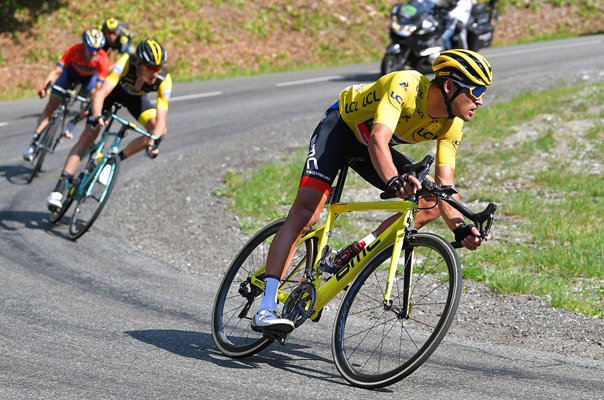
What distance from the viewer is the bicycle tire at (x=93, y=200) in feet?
33.4

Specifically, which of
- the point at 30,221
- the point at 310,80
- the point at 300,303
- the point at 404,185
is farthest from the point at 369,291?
the point at 310,80

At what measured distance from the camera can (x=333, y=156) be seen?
597cm

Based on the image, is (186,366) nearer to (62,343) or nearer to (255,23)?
(62,343)

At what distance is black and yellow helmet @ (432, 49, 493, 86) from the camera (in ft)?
17.8

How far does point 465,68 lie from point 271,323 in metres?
1.90

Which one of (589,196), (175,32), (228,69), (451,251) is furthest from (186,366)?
(175,32)

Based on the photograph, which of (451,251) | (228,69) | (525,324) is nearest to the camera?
(451,251)

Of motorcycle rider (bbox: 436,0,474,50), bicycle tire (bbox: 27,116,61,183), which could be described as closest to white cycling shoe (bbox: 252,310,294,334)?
bicycle tire (bbox: 27,116,61,183)

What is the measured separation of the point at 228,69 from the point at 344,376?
1962 cm

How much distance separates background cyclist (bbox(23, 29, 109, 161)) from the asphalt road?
3.10 ft

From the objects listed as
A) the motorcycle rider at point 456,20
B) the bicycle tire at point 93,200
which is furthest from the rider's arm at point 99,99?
the motorcycle rider at point 456,20

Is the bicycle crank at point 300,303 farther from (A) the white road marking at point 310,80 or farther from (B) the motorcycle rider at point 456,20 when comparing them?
(A) the white road marking at point 310,80

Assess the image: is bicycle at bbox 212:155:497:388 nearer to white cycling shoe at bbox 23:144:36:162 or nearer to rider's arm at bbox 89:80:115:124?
rider's arm at bbox 89:80:115:124

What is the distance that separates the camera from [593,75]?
19.4m
